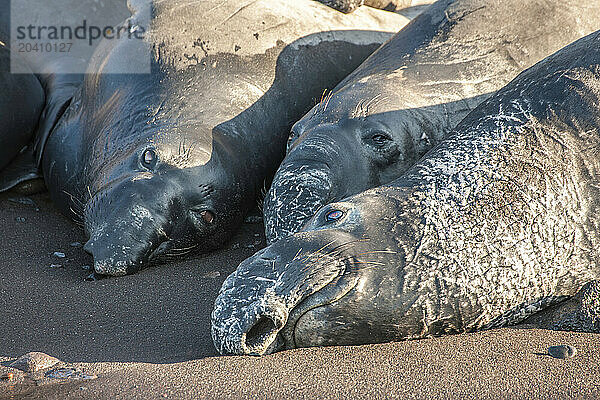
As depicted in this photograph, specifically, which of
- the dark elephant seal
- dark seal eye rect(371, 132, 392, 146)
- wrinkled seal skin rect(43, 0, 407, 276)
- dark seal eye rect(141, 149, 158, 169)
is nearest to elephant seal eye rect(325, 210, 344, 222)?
dark seal eye rect(371, 132, 392, 146)

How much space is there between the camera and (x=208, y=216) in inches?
197

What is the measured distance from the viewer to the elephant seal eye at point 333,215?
11.3 ft

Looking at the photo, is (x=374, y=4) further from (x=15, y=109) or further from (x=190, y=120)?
(x=15, y=109)

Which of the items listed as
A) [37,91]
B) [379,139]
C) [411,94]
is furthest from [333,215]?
[37,91]

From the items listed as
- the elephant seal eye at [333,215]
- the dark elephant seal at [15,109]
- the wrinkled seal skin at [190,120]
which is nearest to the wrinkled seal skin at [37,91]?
the dark elephant seal at [15,109]

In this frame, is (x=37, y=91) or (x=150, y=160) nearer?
(x=150, y=160)

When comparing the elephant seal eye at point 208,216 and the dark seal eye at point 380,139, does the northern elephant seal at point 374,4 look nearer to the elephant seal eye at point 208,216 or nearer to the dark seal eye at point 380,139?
the dark seal eye at point 380,139

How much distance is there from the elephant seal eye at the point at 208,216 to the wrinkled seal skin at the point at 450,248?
156cm

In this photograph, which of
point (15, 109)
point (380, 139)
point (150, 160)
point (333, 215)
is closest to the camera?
point (333, 215)

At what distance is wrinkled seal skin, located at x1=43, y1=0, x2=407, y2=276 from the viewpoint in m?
4.82

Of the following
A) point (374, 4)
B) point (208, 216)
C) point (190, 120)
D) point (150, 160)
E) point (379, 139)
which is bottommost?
point (208, 216)

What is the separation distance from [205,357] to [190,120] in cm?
227

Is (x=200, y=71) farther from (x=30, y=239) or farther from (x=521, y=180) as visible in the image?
(x=521, y=180)

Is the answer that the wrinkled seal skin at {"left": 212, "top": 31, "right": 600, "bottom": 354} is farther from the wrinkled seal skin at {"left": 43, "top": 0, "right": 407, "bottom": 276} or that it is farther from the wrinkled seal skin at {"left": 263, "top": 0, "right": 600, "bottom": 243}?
the wrinkled seal skin at {"left": 43, "top": 0, "right": 407, "bottom": 276}
